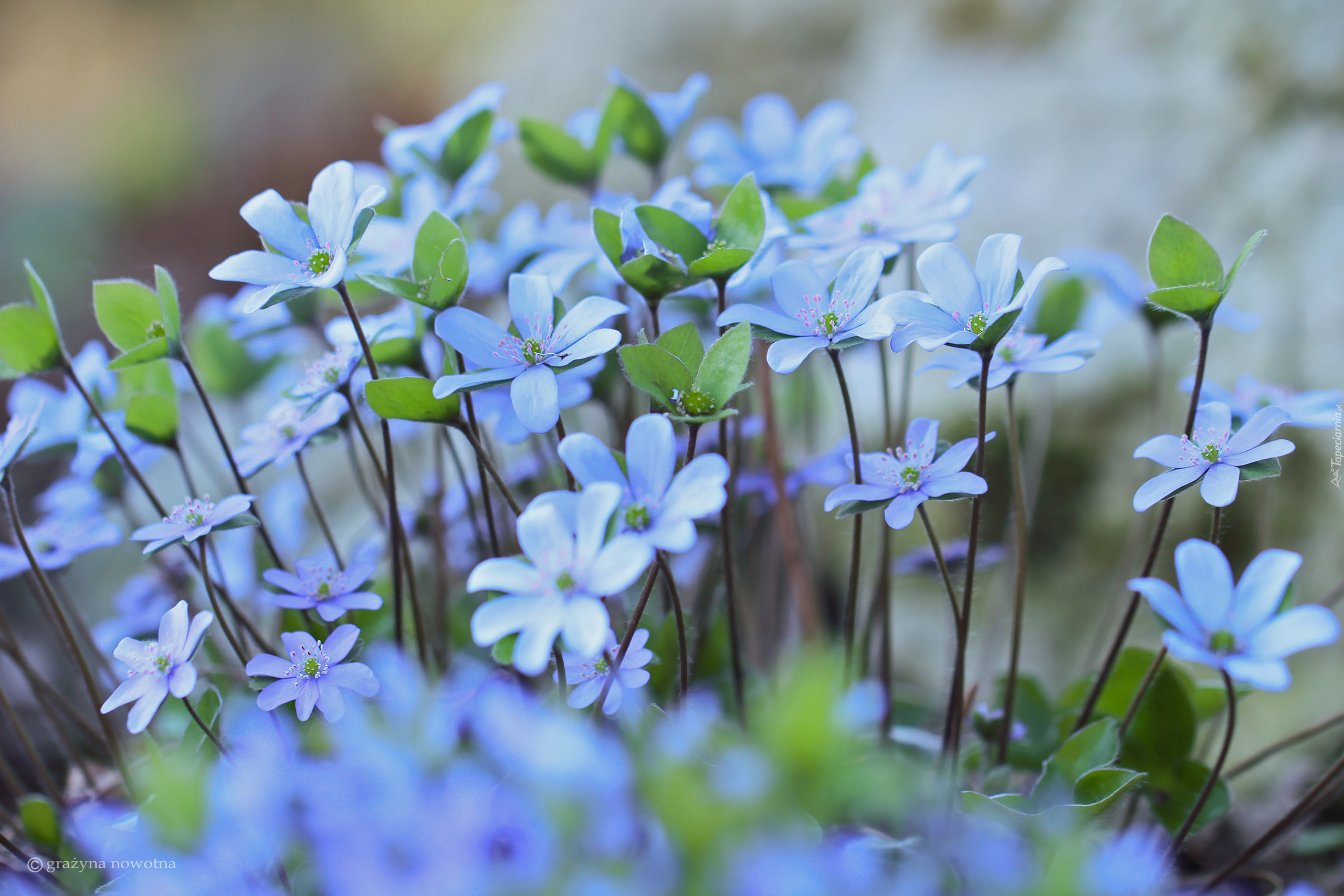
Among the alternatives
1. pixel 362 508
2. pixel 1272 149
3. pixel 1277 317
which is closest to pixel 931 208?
pixel 1277 317

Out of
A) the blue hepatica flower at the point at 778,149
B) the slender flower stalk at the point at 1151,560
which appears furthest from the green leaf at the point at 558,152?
the slender flower stalk at the point at 1151,560

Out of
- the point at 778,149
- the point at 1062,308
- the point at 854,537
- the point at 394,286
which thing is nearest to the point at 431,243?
the point at 394,286

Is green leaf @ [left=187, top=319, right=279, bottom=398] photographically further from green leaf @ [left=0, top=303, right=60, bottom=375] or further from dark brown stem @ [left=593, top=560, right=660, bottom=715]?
dark brown stem @ [left=593, top=560, right=660, bottom=715]

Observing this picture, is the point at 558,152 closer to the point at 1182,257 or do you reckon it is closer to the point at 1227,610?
the point at 1182,257

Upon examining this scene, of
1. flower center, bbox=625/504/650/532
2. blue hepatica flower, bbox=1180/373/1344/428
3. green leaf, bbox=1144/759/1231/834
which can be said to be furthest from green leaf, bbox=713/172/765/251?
green leaf, bbox=1144/759/1231/834

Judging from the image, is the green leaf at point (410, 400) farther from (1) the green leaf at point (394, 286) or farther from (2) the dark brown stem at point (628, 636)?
(2) the dark brown stem at point (628, 636)

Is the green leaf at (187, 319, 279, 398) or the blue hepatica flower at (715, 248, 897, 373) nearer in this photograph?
the blue hepatica flower at (715, 248, 897, 373)

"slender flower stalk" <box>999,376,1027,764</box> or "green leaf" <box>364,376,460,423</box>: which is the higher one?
"green leaf" <box>364,376,460,423</box>
